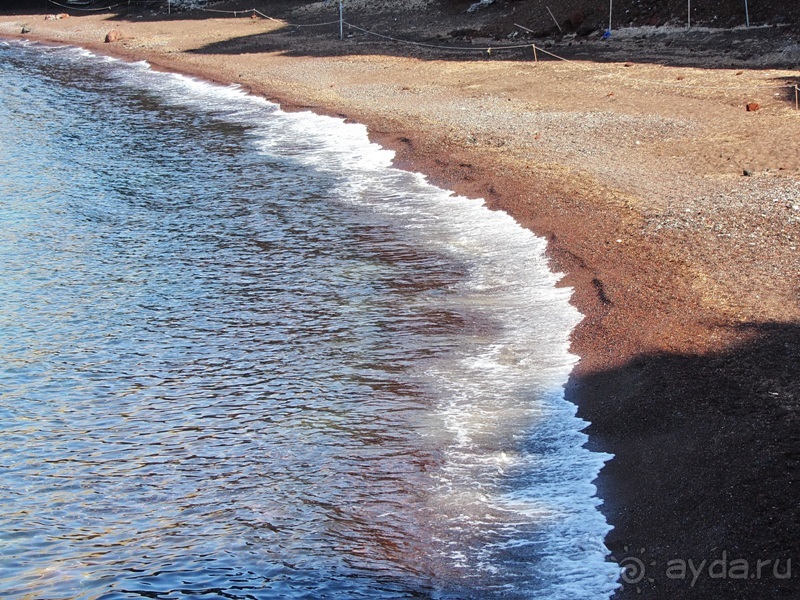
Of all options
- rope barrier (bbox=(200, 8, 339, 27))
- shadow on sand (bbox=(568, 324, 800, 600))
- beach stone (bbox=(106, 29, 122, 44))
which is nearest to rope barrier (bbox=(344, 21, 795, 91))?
rope barrier (bbox=(200, 8, 339, 27))

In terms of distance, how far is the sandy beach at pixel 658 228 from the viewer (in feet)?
18.6

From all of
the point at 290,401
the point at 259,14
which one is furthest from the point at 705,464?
the point at 259,14

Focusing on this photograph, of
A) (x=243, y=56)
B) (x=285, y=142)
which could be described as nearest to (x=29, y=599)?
(x=285, y=142)

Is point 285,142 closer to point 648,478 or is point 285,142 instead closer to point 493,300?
point 493,300

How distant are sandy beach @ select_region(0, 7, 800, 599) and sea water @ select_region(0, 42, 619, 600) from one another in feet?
1.25

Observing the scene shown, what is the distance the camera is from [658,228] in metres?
10.7

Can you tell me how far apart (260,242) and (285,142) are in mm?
6657

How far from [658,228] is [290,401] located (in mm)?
5056

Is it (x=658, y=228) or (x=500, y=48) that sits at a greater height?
(x=500, y=48)

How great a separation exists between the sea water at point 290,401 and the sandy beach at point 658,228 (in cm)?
38

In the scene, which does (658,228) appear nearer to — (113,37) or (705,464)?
(705,464)

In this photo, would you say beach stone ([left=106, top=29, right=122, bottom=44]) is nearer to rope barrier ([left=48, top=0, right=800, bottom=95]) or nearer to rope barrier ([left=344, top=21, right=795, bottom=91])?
rope barrier ([left=48, top=0, right=800, bottom=95])

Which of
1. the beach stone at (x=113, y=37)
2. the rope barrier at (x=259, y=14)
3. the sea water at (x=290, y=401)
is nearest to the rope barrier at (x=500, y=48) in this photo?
the rope barrier at (x=259, y=14)

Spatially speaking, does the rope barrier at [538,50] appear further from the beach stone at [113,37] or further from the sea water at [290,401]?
the beach stone at [113,37]
